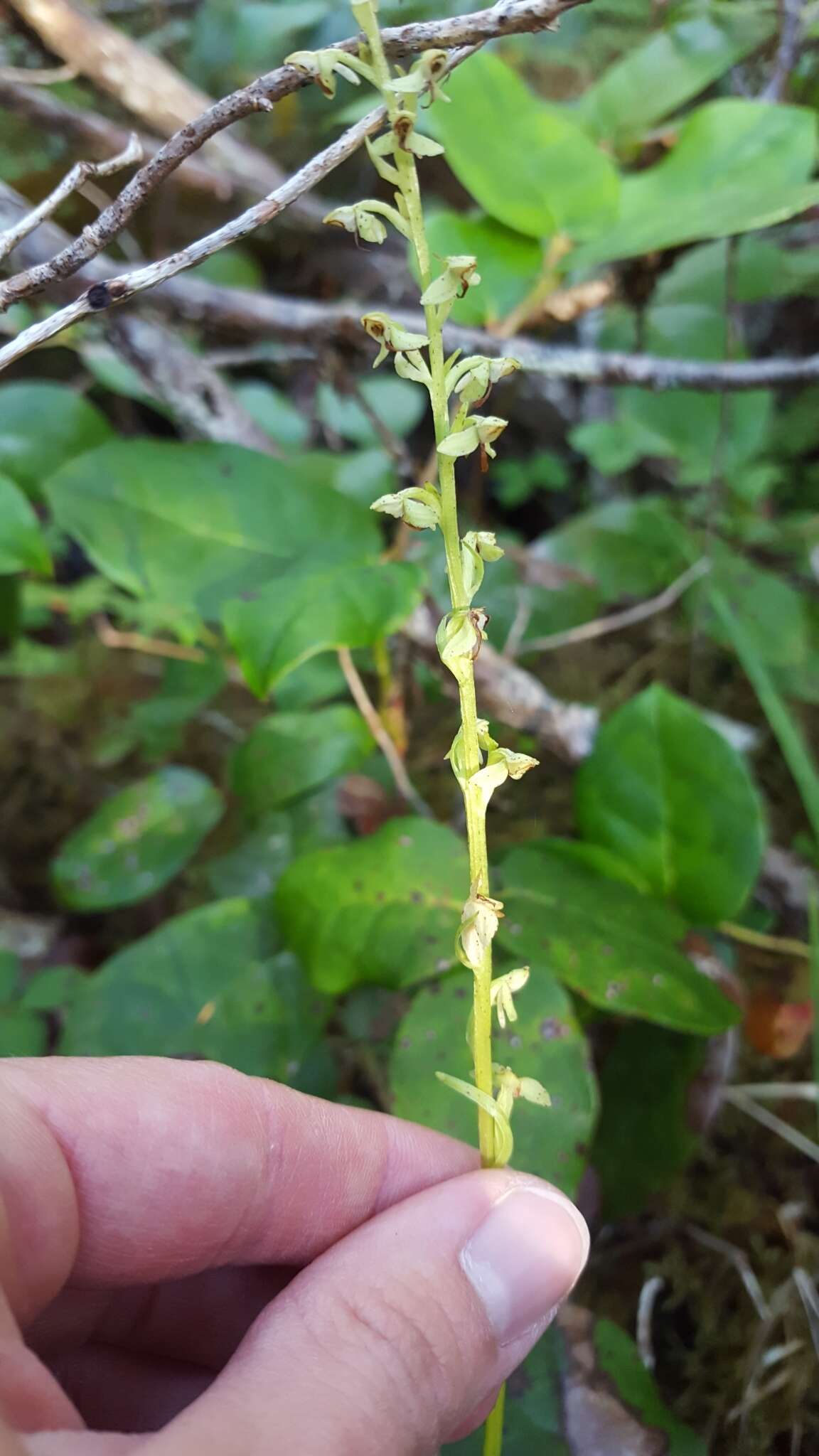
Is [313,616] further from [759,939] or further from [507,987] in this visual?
[759,939]

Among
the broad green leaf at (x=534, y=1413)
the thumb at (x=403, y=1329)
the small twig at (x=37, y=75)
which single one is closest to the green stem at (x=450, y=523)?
the thumb at (x=403, y=1329)

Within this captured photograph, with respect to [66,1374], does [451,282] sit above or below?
above

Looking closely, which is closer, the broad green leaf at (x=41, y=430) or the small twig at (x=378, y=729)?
the small twig at (x=378, y=729)

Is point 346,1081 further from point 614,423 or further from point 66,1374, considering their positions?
point 614,423

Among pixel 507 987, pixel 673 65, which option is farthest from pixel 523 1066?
pixel 673 65

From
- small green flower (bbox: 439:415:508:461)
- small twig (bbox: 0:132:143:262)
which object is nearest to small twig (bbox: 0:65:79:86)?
small twig (bbox: 0:132:143:262)

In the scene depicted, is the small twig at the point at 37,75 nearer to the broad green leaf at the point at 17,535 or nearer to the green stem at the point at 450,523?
the broad green leaf at the point at 17,535

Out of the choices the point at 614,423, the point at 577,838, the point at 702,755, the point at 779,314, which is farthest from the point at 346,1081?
the point at 779,314

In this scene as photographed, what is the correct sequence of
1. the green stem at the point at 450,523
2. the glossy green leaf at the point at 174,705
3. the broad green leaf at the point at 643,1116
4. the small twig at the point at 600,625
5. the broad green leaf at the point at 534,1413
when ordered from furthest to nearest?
the glossy green leaf at the point at 174,705 < the small twig at the point at 600,625 < the broad green leaf at the point at 643,1116 < the broad green leaf at the point at 534,1413 < the green stem at the point at 450,523

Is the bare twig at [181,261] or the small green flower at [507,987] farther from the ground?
the bare twig at [181,261]
